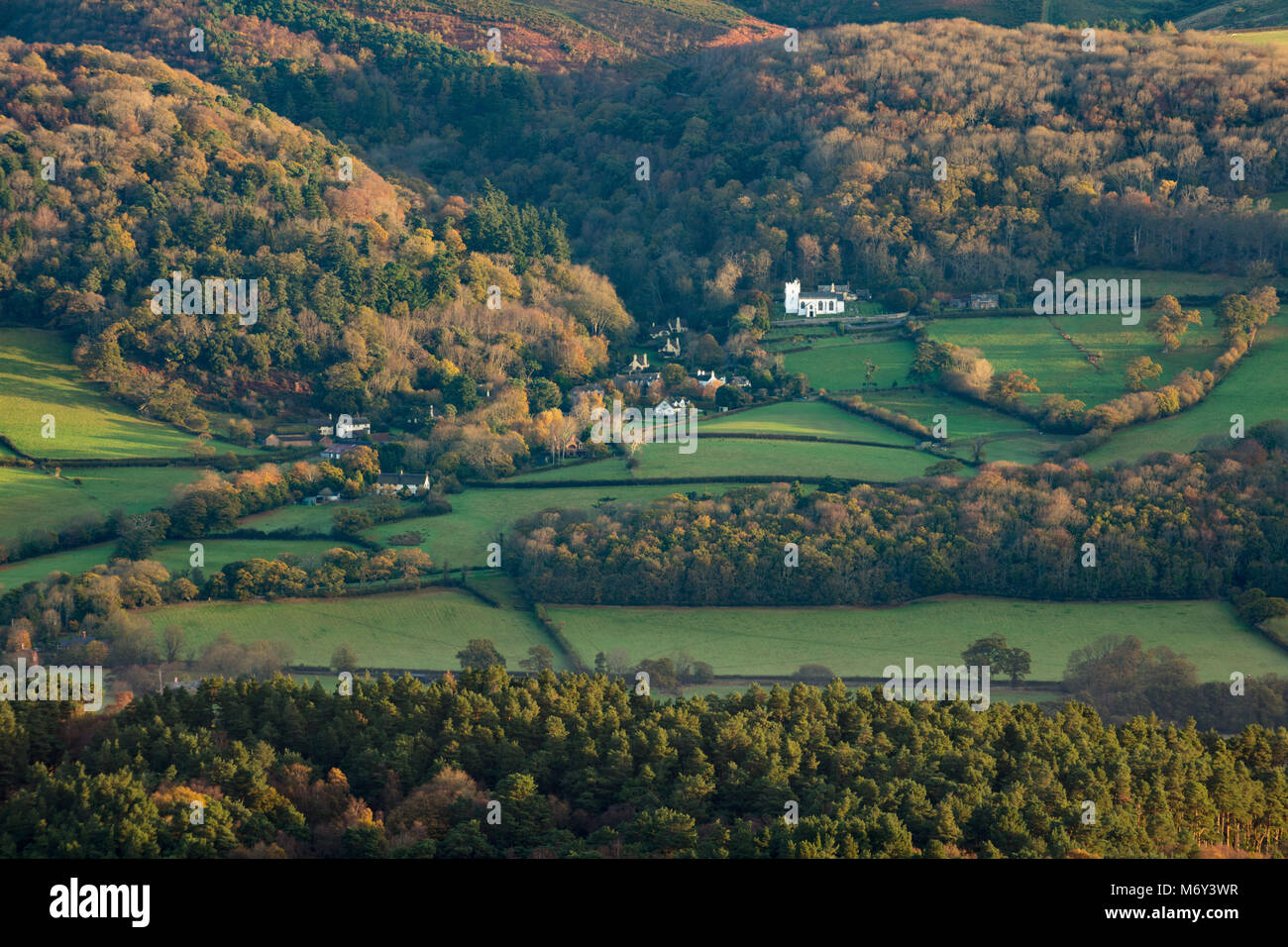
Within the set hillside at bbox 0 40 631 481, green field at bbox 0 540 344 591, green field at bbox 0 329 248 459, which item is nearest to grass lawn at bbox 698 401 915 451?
hillside at bbox 0 40 631 481

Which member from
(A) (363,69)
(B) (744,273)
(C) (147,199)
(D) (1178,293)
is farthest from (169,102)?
(D) (1178,293)

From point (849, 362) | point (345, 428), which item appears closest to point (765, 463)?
point (849, 362)

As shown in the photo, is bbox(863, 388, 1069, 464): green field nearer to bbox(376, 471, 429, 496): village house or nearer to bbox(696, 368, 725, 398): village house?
bbox(696, 368, 725, 398): village house

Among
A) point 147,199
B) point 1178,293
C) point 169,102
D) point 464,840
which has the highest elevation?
point 169,102

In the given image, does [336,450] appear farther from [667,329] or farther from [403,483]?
[667,329]

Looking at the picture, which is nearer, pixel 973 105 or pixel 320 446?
pixel 320 446

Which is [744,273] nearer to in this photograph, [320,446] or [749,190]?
[749,190]
